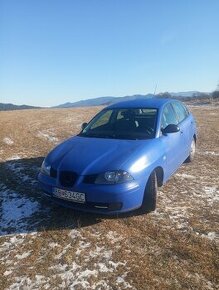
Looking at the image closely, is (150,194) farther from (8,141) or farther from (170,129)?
(8,141)

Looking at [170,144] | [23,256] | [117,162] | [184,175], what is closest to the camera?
[23,256]

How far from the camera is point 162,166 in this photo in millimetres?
5941

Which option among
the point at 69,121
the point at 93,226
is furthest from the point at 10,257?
the point at 69,121

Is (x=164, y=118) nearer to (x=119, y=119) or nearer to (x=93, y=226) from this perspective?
(x=119, y=119)

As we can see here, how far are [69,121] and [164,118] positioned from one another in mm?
11162

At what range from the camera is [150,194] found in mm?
5449

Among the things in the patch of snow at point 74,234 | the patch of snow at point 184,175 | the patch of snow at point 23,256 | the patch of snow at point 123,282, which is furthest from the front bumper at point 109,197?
the patch of snow at point 184,175

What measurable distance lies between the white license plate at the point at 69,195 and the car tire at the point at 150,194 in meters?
1.07

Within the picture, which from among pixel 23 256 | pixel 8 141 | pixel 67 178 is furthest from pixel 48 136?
pixel 23 256

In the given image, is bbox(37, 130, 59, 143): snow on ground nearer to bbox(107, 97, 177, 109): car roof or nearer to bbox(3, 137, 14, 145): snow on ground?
bbox(3, 137, 14, 145): snow on ground

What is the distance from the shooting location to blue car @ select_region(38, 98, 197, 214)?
16.5 ft

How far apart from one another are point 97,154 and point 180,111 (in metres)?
3.43

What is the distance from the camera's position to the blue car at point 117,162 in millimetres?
5016

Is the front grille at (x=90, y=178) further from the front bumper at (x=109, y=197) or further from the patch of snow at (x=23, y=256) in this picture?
the patch of snow at (x=23, y=256)
